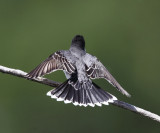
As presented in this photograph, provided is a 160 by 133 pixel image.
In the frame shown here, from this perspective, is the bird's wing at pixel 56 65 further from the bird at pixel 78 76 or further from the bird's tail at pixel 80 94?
the bird's tail at pixel 80 94

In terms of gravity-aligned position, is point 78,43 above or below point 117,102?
above

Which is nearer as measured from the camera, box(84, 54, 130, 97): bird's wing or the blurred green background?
box(84, 54, 130, 97): bird's wing

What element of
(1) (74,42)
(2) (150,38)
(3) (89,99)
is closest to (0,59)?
(2) (150,38)

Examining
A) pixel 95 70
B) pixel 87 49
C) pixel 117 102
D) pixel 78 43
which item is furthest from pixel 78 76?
pixel 87 49

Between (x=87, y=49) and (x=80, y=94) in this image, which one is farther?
(x=87, y=49)

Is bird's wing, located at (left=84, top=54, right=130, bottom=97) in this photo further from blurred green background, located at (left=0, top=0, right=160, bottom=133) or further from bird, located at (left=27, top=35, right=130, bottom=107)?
blurred green background, located at (left=0, top=0, right=160, bottom=133)

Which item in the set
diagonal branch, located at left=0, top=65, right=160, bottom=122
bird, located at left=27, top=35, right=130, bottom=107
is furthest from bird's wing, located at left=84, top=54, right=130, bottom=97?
diagonal branch, located at left=0, top=65, right=160, bottom=122

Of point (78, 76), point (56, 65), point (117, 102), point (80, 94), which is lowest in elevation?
point (117, 102)

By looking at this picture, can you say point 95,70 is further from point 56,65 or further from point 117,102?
point 117,102
